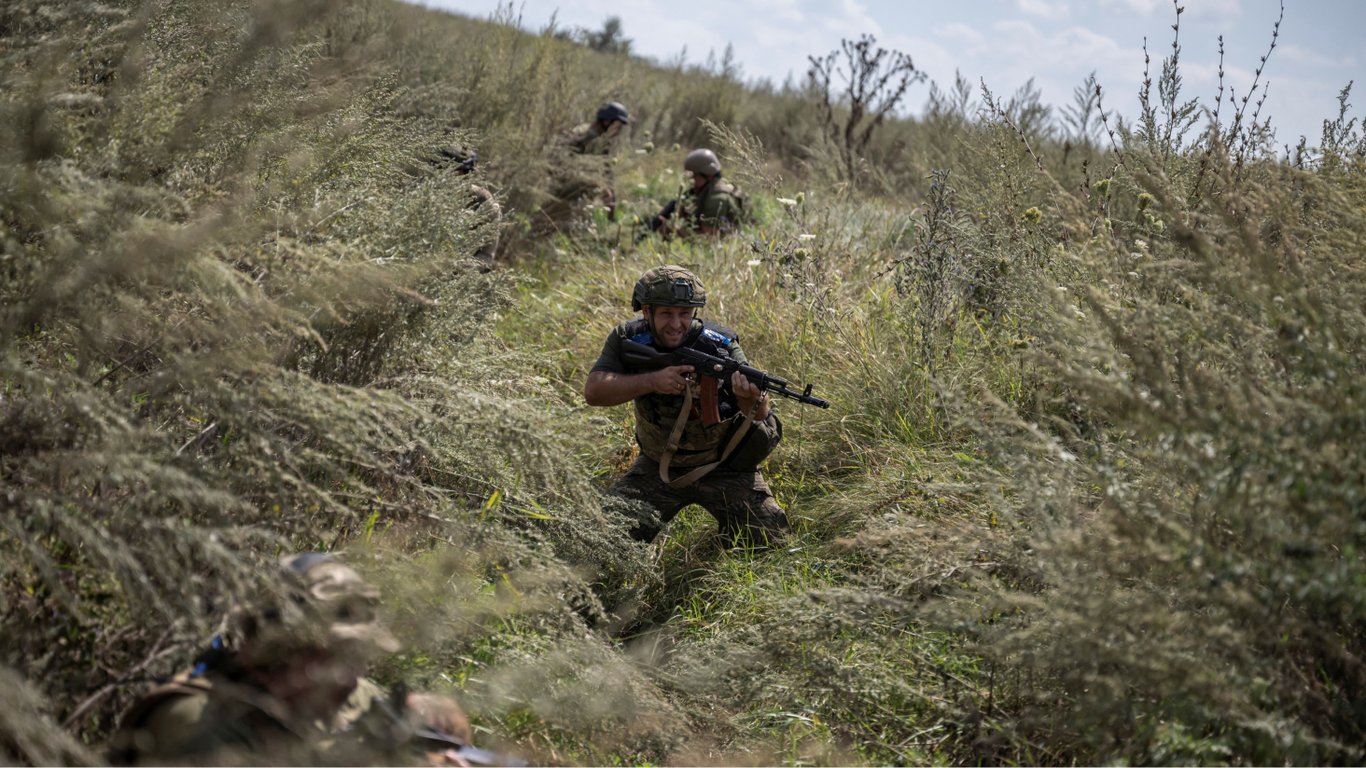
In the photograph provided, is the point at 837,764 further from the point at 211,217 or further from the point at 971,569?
the point at 211,217

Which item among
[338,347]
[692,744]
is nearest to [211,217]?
[338,347]

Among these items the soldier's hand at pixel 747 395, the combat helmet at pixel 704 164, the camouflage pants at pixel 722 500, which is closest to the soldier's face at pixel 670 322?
the soldier's hand at pixel 747 395

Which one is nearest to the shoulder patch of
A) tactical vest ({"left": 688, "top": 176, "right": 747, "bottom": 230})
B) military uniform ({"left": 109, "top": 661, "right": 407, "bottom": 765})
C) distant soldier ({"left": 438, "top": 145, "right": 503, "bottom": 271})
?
distant soldier ({"left": 438, "top": 145, "right": 503, "bottom": 271})

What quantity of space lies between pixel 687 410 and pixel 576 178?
15.4ft

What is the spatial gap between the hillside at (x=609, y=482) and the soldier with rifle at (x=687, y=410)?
0.21 m

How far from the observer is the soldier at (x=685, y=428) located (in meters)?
4.36

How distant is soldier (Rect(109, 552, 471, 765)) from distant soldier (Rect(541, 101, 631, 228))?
19.7 feet

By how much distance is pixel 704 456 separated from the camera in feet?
14.8

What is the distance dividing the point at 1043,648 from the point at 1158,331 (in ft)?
3.12

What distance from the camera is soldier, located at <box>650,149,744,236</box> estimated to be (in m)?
7.98

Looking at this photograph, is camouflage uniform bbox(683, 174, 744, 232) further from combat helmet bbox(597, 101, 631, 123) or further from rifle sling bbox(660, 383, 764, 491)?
rifle sling bbox(660, 383, 764, 491)

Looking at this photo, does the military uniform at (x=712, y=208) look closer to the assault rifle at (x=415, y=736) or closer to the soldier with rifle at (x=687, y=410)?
the soldier with rifle at (x=687, y=410)

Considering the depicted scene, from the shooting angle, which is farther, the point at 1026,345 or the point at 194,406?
the point at 1026,345

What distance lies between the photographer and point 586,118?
11.0 m
